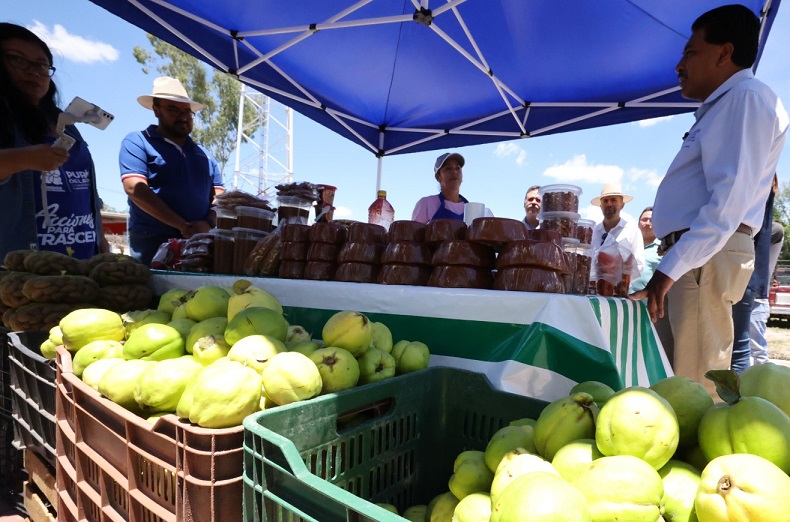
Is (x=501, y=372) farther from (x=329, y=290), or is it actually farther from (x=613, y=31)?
(x=613, y=31)

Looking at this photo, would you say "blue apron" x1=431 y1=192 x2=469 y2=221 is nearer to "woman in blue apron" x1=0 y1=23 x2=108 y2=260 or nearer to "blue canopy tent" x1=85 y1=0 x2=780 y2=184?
"blue canopy tent" x1=85 y1=0 x2=780 y2=184

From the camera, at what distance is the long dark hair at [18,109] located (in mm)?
2203

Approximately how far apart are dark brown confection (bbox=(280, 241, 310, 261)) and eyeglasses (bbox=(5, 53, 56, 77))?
1.62m

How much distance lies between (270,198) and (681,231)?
2.47 meters

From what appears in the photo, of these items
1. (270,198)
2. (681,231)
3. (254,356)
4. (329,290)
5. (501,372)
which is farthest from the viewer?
(270,198)

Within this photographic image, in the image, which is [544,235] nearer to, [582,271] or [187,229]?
[582,271]

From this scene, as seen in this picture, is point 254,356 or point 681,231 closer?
point 254,356

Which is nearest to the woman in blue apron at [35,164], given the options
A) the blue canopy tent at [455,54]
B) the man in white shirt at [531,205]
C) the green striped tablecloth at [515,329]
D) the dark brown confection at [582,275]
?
the blue canopy tent at [455,54]

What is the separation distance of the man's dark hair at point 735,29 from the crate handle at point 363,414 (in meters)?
2.21

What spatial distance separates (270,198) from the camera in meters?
3.05

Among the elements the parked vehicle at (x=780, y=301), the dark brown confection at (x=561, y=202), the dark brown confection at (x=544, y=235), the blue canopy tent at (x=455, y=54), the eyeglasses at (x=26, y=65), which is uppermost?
the blue canopy tent at (x=455, y=54)

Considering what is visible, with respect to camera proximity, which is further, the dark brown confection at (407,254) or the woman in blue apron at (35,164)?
the woman in blue apron at (35,164)

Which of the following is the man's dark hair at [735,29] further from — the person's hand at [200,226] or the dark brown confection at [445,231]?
the person's hand at [200,226]

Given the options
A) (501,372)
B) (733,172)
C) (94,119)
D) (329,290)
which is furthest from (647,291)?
(94,119)
